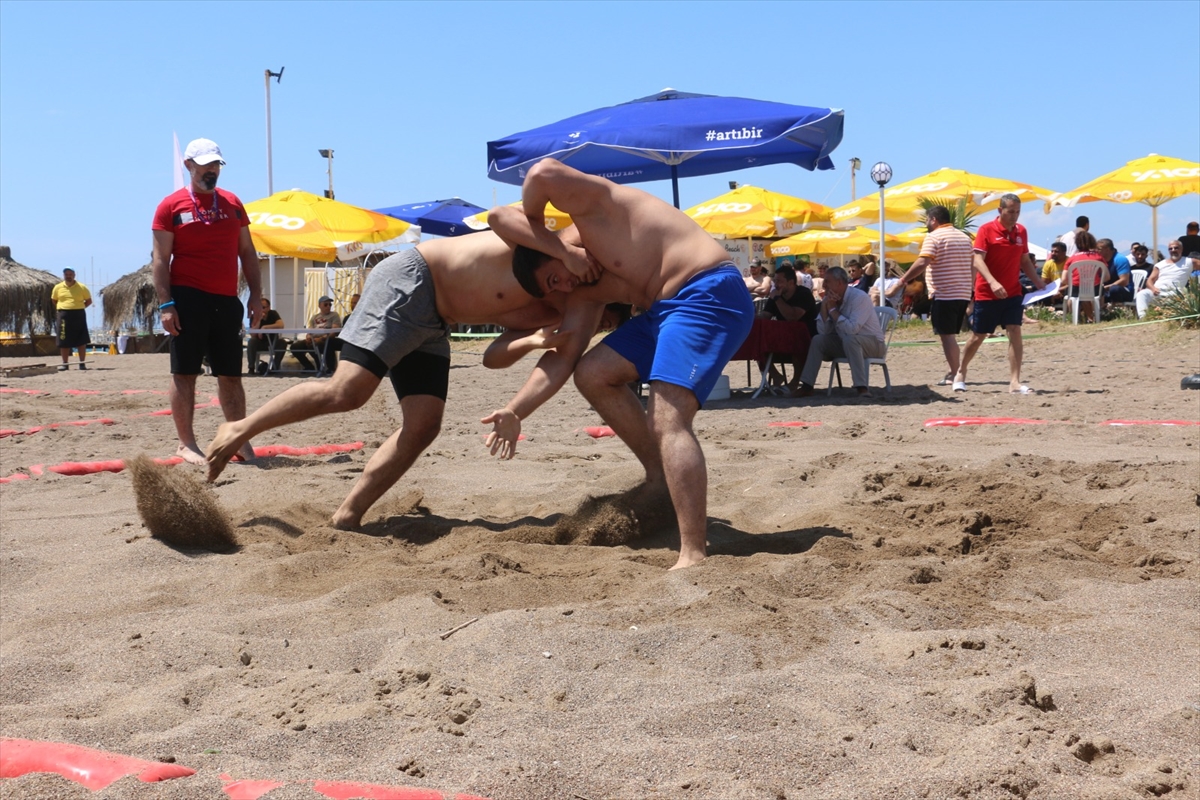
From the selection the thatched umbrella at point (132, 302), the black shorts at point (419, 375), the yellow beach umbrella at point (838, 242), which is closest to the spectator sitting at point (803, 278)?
the yellow beach umbrella at point (838, 242)

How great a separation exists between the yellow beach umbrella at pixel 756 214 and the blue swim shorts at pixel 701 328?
14794 millimetres

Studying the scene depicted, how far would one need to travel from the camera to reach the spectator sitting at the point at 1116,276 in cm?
1620

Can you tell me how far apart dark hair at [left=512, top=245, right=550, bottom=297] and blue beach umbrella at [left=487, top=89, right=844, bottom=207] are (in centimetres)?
479

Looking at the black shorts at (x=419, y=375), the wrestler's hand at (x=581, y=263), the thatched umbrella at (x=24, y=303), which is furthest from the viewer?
the thatched umbrella at (x=24, y=303)

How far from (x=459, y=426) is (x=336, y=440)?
0.95 meters

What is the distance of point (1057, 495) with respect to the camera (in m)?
4.66

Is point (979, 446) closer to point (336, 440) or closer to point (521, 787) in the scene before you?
point (336, 440)

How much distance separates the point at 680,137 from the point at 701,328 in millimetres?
5232

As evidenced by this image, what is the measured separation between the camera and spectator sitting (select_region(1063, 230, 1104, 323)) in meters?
15.2

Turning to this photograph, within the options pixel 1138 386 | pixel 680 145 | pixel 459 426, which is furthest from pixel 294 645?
pixel 1138 386

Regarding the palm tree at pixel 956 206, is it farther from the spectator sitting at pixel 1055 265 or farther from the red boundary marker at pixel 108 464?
the red boundary marker at pixel 108 464

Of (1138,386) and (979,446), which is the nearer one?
(979,446)

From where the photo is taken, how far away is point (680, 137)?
8672 mm

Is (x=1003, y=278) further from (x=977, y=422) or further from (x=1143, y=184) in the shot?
(x=1143, y=184)
